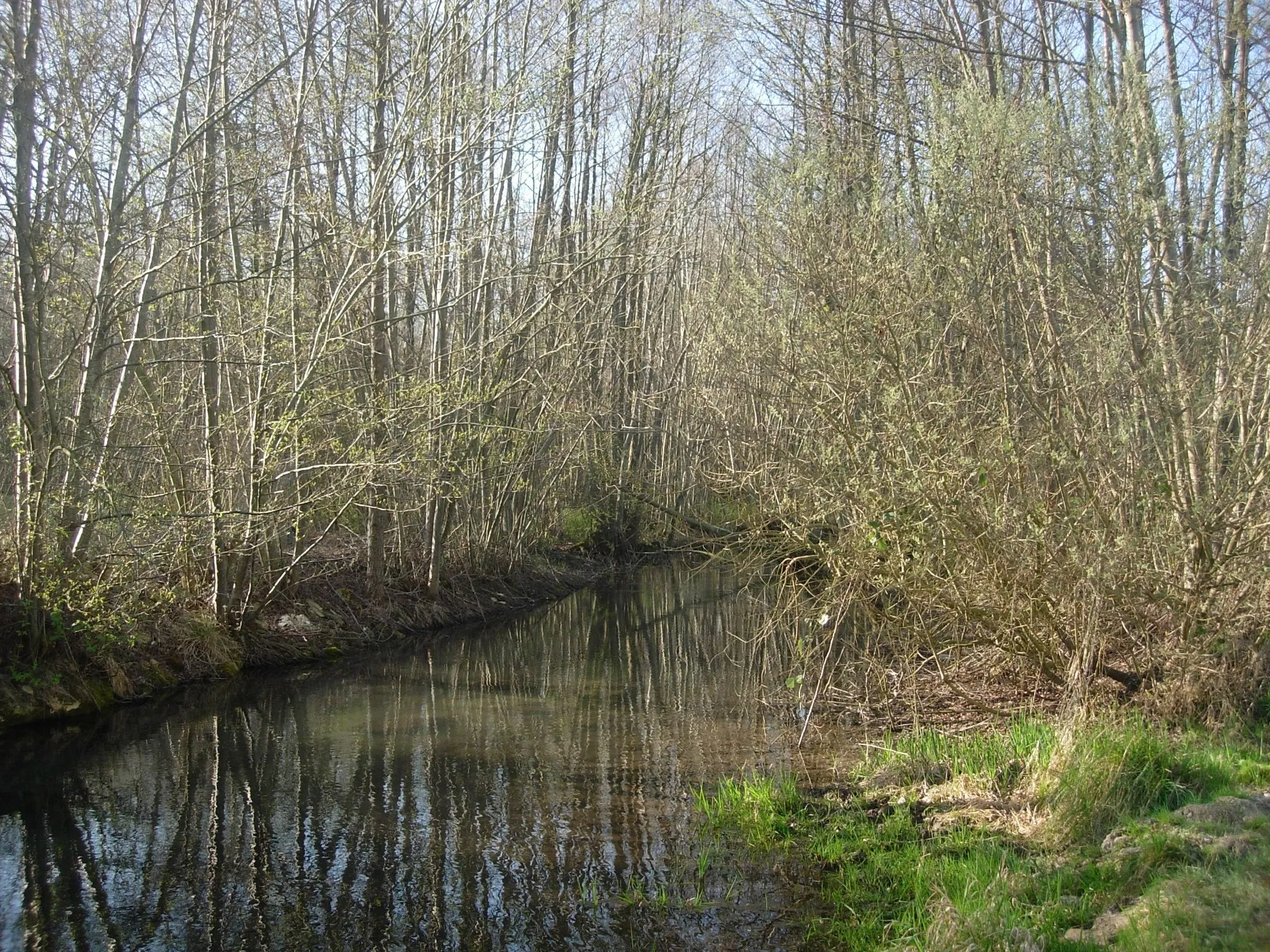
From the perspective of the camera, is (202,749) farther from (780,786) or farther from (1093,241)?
(1093,241)

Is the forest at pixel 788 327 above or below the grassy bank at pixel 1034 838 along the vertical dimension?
above

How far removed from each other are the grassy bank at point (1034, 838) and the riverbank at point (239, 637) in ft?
18.9

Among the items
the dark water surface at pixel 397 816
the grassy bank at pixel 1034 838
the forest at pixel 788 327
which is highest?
the forest at pixel 788 327

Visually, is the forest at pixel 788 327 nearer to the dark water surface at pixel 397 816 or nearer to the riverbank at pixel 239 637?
the riverbank at pixel 239 637

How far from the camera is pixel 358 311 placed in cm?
1217

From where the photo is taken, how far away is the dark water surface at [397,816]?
4.54 meters

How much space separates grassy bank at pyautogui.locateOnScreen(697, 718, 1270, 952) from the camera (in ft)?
11.3

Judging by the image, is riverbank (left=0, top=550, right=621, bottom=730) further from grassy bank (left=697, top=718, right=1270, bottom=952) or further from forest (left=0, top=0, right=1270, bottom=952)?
grassy bank (left=697, top=718, right=1270, bottom=952)

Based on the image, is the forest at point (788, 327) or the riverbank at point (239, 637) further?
the riverbank at point (239, 637)

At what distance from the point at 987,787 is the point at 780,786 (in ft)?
3.97

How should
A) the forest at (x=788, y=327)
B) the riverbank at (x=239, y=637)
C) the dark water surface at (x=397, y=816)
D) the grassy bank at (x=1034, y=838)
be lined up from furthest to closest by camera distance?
1. the riverbank at (x=239, y=637)
2. the forest at (x=788, y=327)
3. the dark water surface at (x=397, y=816)
4. the grassy bank at (x=1034, y=838)

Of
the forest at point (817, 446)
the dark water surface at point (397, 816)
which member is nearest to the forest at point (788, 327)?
the forest at point (817, 446)

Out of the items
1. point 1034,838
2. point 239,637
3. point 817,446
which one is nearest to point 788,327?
point 817,446

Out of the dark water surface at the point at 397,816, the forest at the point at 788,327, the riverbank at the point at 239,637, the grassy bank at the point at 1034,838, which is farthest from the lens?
the riverbank at the point at 239,637
